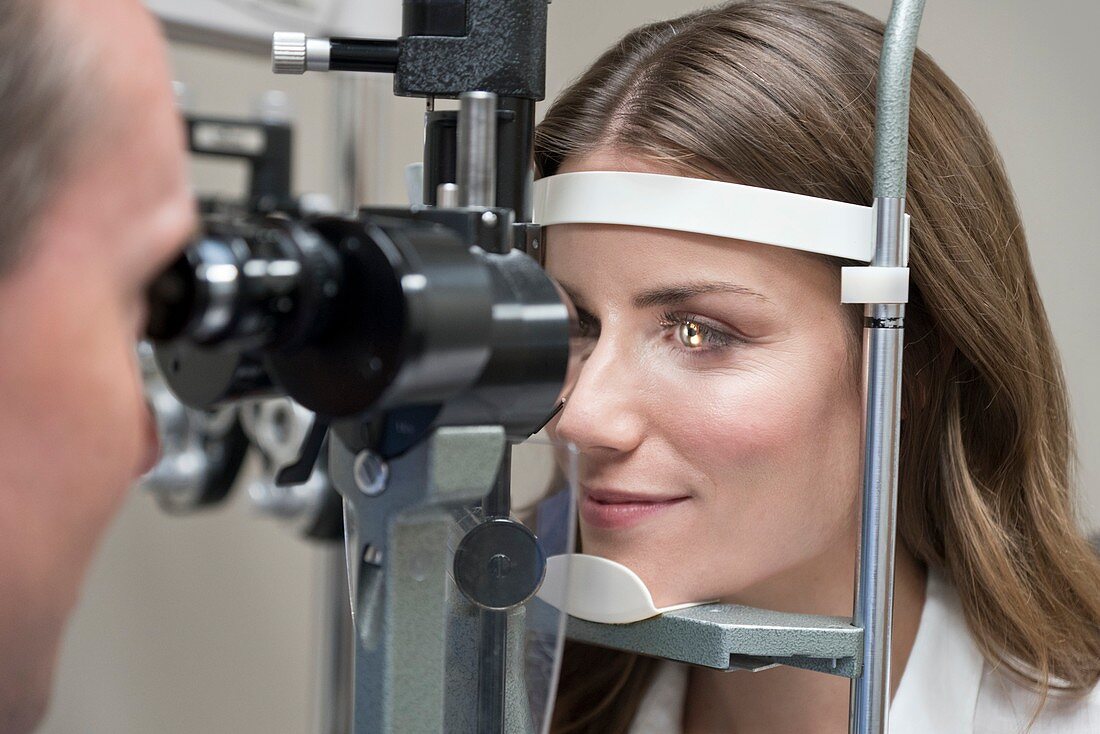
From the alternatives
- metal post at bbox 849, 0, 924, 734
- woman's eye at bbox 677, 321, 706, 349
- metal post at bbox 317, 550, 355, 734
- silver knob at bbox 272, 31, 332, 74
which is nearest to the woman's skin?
woman's eye at bbox 677, 321, 706, 349

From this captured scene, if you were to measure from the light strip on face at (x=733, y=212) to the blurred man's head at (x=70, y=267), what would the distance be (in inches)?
21.4

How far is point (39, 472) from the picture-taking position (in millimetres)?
498

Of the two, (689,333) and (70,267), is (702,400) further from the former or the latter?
(70,267)

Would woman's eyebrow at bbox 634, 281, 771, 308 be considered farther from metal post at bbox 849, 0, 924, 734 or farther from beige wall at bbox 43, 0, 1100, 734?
beige wall at bbox 43, 0, 1100, 734

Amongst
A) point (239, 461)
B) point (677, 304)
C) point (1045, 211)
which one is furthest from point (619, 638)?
point (1045, 211)

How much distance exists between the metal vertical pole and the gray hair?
1.33 m

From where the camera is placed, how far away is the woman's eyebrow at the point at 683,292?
1023mm

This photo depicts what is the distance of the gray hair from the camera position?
1.55 feet

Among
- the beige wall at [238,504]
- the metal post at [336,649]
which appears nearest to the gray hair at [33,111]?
the beige wall at [238,504]

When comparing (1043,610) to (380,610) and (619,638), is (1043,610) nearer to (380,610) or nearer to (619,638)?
(619,638)

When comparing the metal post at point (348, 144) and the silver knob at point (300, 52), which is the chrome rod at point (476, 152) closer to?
the silver knob at point (300, 52)

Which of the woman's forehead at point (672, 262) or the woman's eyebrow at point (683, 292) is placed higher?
the woman's forehead at point (672, 262)

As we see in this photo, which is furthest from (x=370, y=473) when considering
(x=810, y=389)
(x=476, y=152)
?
(x=810, y=389)

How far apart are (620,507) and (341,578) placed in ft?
3.22
